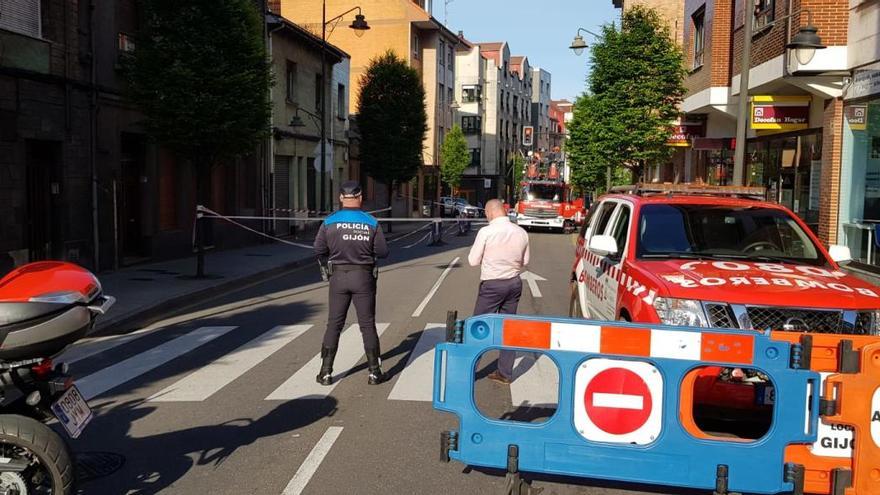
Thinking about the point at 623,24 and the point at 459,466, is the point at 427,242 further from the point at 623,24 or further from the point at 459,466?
the point at 459,466

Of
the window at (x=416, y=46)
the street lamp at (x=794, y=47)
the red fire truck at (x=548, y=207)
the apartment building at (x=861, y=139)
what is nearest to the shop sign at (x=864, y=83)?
the apartment building at (x=861, y=139)

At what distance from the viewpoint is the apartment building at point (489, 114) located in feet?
233

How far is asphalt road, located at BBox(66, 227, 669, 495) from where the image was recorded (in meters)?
4.81

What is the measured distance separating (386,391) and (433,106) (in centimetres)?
5057

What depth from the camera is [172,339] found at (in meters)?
9.50

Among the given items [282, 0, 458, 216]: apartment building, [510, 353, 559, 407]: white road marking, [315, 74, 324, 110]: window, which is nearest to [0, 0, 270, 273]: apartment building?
[510, 353, 559, 407]: white road marking

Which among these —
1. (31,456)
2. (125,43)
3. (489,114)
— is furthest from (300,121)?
(489,114)

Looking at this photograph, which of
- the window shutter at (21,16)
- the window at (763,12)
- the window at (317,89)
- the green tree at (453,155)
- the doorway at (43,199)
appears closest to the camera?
the window shutter at (21,16)

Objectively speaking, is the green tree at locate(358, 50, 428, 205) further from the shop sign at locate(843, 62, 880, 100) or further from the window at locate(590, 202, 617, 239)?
the window at locate(590, 202, 617, 239)

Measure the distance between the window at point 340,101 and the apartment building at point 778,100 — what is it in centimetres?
1710

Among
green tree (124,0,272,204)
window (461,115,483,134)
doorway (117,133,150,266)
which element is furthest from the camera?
window (461,115,483,134)

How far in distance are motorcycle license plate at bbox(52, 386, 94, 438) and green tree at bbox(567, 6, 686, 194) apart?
22721 millimetres

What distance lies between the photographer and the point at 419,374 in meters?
7.55

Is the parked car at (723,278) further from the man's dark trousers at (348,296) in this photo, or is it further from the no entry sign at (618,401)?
the man's dark trousers at (348,296)
